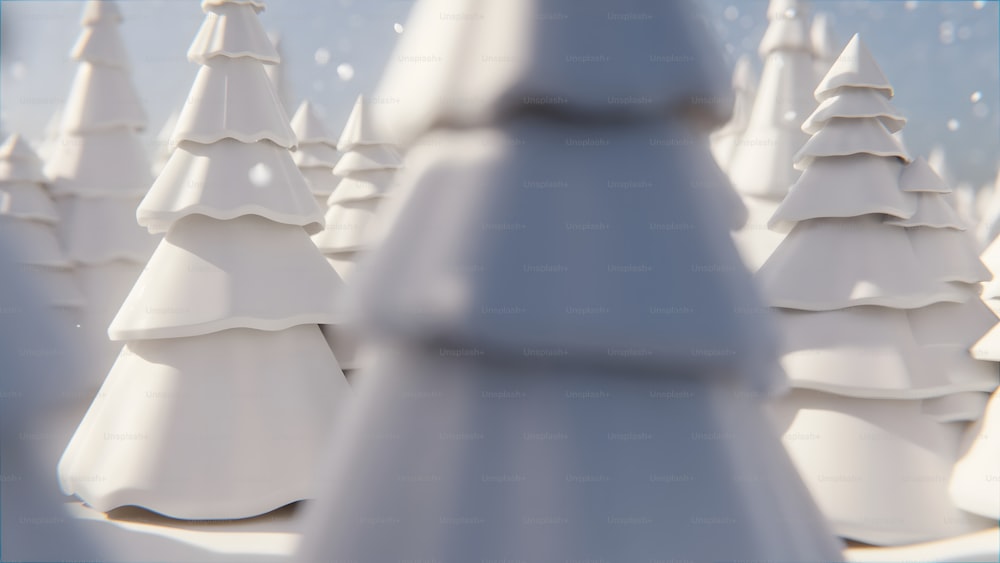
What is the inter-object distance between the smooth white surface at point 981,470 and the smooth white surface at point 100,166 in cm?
783

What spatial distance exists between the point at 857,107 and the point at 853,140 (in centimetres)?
23

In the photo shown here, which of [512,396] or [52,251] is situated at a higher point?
[512,396]

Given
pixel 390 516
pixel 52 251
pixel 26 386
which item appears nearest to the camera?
pixel 390 516

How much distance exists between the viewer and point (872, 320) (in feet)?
17.2

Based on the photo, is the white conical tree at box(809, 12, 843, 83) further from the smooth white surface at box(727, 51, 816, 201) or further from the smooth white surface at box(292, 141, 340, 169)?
the smooth white surface at box(292, 141, 340, 169)

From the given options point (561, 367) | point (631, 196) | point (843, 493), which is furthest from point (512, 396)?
point (843, 493)

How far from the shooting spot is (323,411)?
5328mm

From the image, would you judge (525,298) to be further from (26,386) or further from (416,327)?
(26,386)

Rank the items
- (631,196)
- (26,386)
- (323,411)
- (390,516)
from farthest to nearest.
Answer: (323,411) < (26,386) < (631,196) < (390,516)

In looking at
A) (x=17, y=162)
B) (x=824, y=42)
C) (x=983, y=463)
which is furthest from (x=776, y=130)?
(x=17, y=162)

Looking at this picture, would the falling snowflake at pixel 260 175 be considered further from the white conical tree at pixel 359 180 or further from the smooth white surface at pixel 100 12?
the smooth white surface at pixel 100 12

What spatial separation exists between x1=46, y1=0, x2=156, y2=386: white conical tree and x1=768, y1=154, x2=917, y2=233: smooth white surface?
626cm

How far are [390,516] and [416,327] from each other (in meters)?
0.35

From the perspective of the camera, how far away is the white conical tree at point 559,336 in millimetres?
1413
